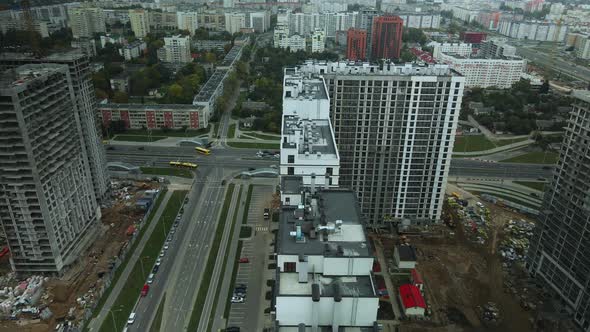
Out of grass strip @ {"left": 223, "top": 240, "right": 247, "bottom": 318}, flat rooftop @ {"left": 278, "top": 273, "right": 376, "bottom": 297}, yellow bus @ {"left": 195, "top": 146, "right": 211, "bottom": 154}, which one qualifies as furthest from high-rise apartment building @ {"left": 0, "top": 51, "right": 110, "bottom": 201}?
flat rooftop @ {"left": 278, "top": 273, "right": 376, "bottom": 297}

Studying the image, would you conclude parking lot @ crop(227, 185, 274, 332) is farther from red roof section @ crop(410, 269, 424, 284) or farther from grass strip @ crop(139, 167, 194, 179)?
red roof section @ crop(410, 269, 424, 284)

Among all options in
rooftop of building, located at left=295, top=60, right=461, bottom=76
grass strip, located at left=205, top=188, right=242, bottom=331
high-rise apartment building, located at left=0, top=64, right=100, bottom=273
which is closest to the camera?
high-rise apartment building, located at left=0, top=64, right=100, bottom=273

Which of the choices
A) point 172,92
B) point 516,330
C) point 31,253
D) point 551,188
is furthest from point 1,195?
point 172,92

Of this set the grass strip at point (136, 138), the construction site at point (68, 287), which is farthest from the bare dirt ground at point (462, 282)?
the grass strip at point (136, 138)

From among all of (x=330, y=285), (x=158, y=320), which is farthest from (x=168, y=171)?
(x=330, y=285)

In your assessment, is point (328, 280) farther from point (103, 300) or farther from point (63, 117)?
point (63, 117)

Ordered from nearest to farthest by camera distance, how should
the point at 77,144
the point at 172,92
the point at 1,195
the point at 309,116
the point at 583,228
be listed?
the point at 583,228, the point at 1,195, the point at 309,116, the point at 77,144, the point at 172,92
